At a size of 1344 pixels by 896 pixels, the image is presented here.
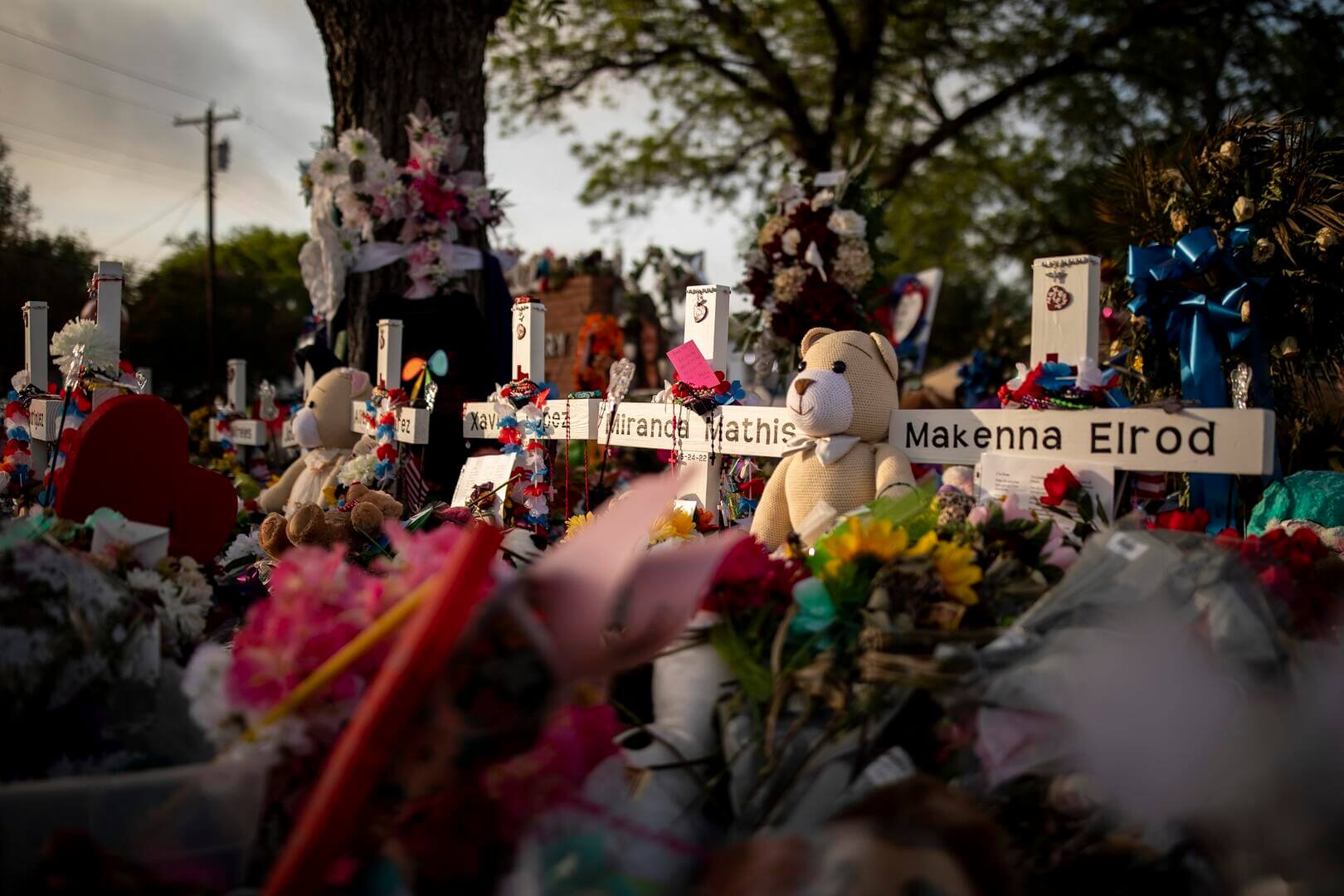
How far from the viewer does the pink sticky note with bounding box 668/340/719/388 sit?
3154mm

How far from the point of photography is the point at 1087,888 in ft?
4.10

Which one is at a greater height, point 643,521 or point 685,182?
point 685,182

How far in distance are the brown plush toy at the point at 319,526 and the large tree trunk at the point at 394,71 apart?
2527 millimetres

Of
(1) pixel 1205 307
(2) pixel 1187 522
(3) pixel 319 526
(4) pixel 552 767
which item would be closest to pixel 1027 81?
(1) pixel 1205 307

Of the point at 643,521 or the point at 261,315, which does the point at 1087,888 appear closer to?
the point at 643,521

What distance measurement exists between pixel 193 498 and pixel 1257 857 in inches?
105

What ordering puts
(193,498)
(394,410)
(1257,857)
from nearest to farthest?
(1257,857) < (193,498) < (394,410)

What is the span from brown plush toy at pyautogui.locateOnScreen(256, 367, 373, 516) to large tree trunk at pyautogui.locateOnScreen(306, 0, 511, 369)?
0.80 m

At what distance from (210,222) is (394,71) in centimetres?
1825

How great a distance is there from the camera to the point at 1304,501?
281cm

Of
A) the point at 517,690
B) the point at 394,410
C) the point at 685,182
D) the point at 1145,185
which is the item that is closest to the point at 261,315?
the point at 685,182

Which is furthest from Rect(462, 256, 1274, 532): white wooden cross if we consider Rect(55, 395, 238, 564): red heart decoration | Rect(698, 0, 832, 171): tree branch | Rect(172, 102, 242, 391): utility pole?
Rect(172, 102, 242, 391): utility pole

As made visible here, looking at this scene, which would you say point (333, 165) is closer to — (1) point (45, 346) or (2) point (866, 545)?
(1) point (45, 346)

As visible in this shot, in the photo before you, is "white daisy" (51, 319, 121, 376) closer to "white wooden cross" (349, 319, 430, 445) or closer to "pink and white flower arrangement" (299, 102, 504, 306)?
"white wooden cross" (349, 319, 430, 445)
